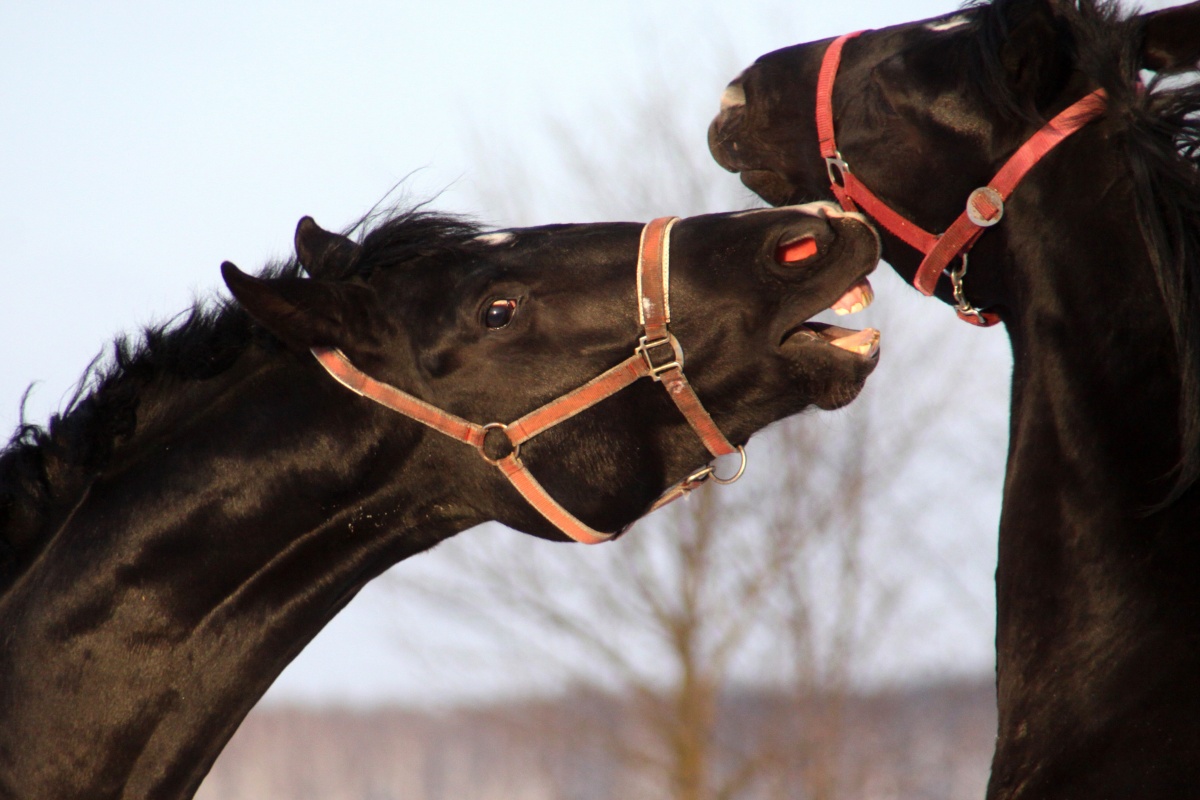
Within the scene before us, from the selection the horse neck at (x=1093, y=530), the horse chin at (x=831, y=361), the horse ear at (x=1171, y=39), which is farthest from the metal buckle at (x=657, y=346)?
the horse ear at (x=1171, y=39)

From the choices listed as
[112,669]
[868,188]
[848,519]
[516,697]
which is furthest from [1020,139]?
[516,697]

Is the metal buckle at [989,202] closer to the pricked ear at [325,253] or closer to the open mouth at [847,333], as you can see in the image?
the open mouth at [847,333]

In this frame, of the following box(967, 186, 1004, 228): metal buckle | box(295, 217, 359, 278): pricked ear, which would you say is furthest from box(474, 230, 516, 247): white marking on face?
box(967, 186, 1004, 228): metal buckle

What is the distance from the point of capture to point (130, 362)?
3.01 metres

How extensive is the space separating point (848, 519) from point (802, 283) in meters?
10.7

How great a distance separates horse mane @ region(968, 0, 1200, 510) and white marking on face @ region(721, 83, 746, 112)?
77 centimetres

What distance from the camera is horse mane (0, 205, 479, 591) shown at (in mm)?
2914

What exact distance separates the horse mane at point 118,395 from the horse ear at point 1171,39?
1902mm

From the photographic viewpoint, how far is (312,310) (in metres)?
2.91

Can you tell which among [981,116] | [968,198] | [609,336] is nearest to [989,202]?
[968,198]

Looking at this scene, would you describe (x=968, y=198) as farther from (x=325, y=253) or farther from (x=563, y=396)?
(x=325, y=253)

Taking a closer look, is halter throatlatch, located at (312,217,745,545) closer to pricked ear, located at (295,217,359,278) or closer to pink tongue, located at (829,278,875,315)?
pricked ear, located at (295,217,359,278)

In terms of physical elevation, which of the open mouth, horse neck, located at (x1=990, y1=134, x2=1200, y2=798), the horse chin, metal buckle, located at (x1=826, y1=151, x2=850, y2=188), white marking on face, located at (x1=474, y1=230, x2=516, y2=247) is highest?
metal buckle, located at (x1=826, y1=151, x2=850, y2=188)

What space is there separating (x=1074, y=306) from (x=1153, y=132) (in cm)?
49
